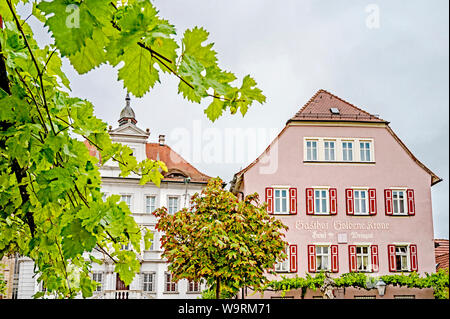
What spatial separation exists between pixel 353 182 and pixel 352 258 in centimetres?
138

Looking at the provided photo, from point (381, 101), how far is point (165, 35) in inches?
617

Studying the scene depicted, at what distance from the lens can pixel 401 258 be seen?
9.55 m

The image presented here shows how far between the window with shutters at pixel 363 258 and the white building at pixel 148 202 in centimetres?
286

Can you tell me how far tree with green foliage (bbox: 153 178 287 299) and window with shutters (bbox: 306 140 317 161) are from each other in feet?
12.1

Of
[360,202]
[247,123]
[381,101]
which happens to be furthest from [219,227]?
[381,101]

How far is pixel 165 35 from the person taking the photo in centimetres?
33

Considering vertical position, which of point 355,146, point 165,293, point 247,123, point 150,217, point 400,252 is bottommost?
point 165,293

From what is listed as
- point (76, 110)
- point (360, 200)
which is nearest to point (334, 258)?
point (360, 200)

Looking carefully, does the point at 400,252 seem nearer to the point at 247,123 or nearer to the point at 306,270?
the point at 306,270

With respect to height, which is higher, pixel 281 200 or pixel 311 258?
pixel 281 200

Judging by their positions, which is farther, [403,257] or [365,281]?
[403,257]

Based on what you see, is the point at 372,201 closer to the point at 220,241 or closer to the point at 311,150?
the point at 311,150

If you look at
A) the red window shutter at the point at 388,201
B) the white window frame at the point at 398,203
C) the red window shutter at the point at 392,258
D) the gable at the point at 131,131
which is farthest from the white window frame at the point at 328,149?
the gable at the point at 131,131

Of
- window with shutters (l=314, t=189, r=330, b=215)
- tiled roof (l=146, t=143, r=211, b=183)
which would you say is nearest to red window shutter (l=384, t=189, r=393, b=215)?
window with shutters (l=314, t=189, r=330, b=215)
